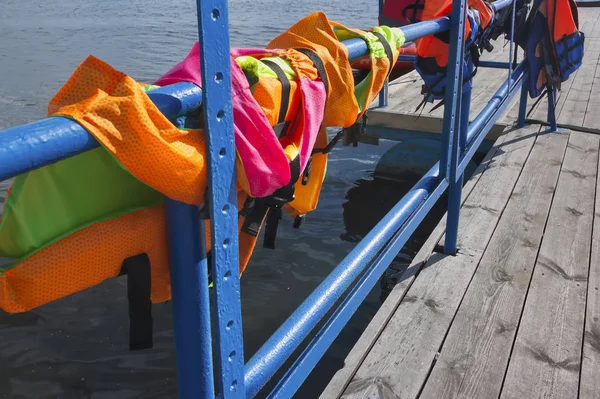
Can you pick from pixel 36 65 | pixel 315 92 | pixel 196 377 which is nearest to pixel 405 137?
pixel 315 92

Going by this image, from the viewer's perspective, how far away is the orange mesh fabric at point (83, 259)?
863mm

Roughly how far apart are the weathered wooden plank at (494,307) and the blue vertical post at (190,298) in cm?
117

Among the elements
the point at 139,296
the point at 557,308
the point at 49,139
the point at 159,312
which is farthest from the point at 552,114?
the point at 49,139

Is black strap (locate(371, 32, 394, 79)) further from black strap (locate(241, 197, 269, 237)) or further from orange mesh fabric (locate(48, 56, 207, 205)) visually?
orange mesh fabric (locate(48, 56, 207, 205))

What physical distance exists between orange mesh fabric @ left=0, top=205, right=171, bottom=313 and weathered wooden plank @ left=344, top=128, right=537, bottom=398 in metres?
1.25

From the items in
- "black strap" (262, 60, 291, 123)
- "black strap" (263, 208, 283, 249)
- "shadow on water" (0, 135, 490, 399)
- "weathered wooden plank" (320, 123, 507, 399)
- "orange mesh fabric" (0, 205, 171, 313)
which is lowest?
"shadow on water" (0, 135, 490, 399)

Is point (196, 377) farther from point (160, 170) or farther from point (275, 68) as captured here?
point (275, 68)

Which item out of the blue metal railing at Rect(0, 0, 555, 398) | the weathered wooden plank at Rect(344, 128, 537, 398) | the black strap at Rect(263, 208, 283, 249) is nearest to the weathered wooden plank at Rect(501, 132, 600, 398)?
the weathered wooden plank at Rect(344, 128, 537, 398)

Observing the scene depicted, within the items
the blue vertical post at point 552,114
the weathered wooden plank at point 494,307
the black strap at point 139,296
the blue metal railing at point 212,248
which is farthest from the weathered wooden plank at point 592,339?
the blue vertical post at point 552,114

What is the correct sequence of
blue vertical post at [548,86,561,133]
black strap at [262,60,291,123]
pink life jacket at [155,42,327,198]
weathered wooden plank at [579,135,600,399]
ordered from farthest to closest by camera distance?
blue vertical post at [548,86,561,133]
weathered wooden plank at [579,135,600,399]
black strap at [262,60,291,123]
pink life jacket at [155,42,327,198]

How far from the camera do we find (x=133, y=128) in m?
0.81

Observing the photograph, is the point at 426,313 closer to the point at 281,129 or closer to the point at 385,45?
the point at 385,45

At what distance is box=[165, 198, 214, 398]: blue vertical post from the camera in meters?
1.00

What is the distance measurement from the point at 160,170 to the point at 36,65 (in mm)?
11932
